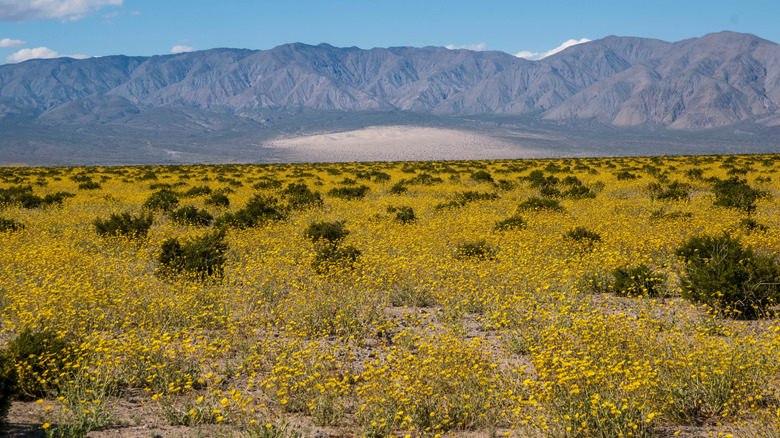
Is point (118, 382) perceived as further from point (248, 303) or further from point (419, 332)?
point (419, 332)

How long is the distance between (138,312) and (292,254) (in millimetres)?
4222

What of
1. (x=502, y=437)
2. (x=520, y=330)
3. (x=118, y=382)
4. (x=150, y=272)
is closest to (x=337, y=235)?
(x=150, y=272)

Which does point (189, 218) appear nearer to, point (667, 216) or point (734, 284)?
point (667, 216)

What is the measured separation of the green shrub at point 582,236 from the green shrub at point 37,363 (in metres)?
10.4

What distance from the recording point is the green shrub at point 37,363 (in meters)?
5.41

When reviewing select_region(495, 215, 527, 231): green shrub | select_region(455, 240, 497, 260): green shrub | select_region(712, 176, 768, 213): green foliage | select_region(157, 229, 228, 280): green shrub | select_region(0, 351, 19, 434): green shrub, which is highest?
select_region(712, 176, 768, 213): green foliage

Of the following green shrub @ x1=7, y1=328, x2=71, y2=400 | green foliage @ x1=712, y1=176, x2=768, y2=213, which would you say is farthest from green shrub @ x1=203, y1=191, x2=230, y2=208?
green foliage @ x1=712, y1=176, x2=768, y2=213

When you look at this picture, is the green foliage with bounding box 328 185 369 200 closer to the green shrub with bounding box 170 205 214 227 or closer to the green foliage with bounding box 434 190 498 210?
the green foliage with bounding box 434 190 498 210

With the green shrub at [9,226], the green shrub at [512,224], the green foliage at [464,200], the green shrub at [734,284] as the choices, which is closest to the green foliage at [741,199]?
the green shrub at [512,224]

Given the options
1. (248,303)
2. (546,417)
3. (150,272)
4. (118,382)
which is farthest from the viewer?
(150,272)

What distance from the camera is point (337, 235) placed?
1361 centimetres

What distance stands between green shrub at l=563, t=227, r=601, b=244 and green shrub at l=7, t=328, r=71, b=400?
1036cm

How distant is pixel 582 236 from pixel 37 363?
1088cm

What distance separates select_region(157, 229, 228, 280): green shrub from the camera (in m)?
10.2
